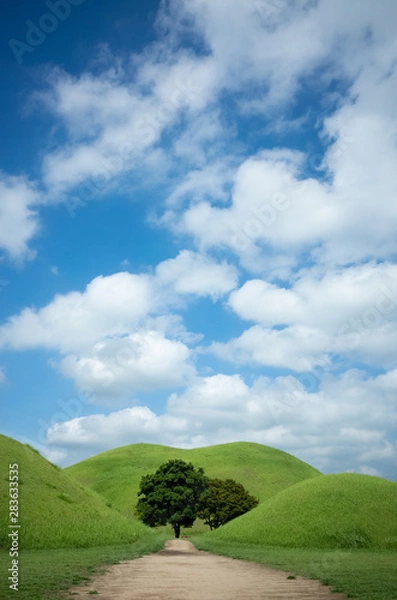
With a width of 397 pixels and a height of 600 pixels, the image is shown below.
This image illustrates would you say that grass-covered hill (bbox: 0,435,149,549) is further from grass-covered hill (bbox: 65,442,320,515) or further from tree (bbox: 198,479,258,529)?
grass-covered hill (bbox: 65,442,320,515)

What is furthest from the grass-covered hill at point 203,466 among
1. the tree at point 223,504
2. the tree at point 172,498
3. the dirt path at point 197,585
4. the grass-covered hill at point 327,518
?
the dirt path at point 197,585

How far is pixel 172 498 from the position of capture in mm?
83188

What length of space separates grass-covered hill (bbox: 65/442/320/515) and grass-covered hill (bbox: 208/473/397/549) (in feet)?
193

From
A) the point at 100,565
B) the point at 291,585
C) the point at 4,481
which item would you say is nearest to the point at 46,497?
the point at 4,481

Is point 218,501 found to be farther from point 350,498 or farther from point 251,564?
point 251,564

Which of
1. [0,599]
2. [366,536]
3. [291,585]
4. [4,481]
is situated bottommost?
[366,536]

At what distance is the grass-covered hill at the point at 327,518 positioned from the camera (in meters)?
56.4

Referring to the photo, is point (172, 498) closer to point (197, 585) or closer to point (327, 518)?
point (327, 518)

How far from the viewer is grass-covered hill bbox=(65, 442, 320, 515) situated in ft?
444

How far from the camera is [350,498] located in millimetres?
67625

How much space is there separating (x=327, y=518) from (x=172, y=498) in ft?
102

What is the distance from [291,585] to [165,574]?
22.5 feet

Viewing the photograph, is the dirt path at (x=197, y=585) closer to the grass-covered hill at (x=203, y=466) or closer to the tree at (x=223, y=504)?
the tree at (x=223, y=504)

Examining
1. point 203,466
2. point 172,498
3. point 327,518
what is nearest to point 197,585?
point 327,518
